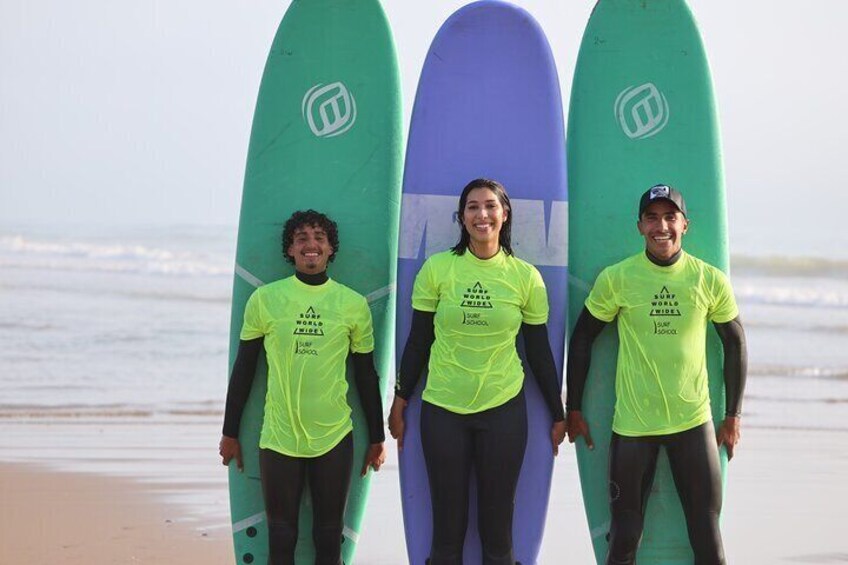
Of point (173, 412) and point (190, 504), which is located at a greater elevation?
point (173, 412)

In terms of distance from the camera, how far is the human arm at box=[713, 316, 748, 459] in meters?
4.43

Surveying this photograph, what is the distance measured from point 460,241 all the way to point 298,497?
41.6 inches

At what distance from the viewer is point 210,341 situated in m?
12.5

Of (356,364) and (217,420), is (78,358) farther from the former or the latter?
(356,364)

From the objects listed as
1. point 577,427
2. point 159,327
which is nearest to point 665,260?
point 577,427

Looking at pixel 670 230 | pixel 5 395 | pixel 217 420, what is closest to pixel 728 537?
pixel 670 230

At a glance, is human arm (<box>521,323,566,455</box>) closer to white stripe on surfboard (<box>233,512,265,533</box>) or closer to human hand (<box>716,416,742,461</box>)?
human hand (<box>716,416,742,461</box>)

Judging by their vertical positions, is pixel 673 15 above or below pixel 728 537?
above

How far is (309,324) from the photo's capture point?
4.19m

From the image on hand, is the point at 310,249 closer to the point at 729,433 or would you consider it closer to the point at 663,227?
the point at 663,227

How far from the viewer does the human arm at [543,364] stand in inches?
167

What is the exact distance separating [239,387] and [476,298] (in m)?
0.95

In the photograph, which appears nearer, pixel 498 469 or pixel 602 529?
pixel 498 469

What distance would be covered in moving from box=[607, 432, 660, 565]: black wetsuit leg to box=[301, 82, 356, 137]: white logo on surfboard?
1.62m
